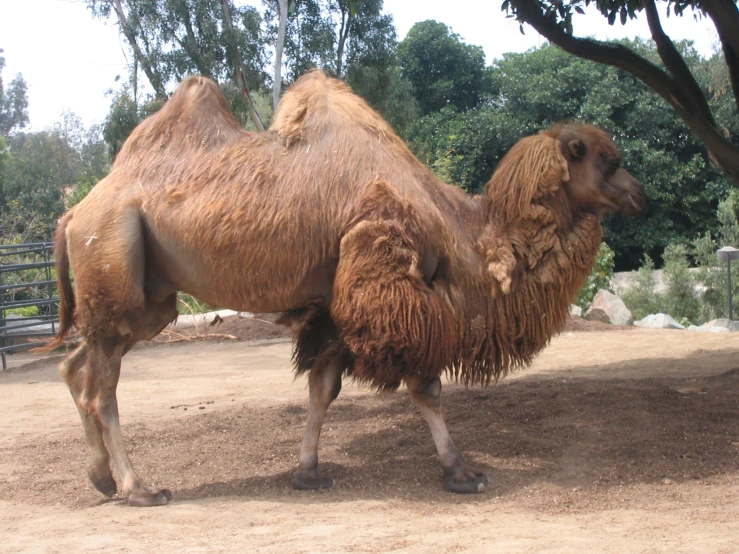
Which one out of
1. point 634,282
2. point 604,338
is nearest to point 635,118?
point 634,282

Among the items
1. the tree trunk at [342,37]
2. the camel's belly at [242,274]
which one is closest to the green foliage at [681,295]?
the tree trunk at [342,37]

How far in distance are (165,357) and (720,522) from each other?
28.1ft

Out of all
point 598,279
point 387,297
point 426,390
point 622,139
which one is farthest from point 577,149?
point 622,139

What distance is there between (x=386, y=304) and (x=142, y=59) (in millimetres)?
14219

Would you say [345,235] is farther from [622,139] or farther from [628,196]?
[622,139]

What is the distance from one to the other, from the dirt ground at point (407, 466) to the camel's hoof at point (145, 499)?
79mm

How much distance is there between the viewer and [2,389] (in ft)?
30.8

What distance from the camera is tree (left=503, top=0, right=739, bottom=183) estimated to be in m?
6.40

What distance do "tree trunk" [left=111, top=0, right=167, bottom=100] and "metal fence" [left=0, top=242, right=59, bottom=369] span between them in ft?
14.3

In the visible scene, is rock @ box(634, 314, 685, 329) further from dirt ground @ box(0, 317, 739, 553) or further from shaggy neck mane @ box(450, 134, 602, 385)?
shaggy neck mane @ box(450, 134, 602, 385)

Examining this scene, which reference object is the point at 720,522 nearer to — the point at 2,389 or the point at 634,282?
the point at 2,389

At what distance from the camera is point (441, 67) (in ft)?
92.9

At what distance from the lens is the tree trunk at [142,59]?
17156 millimetres

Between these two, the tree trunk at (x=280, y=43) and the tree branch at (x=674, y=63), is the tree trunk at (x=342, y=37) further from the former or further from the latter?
the tree branch at (x=674, y=63)
